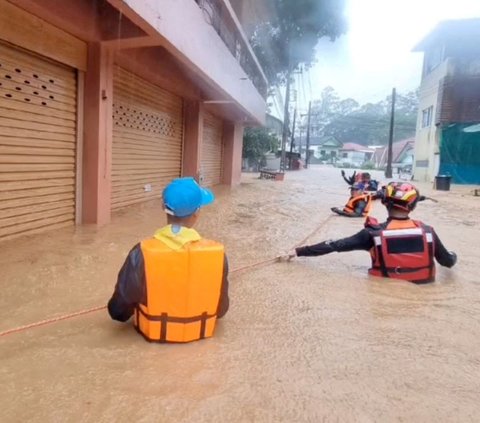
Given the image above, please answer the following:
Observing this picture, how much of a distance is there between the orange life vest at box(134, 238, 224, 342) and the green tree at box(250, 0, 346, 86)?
18345 millimetres

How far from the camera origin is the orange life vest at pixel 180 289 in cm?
266

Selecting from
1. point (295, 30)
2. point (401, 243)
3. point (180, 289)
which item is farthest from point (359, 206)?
point (295, 30)

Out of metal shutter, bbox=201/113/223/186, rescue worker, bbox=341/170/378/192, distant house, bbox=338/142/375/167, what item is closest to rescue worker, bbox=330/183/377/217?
rescue worker, bbox=341/170/378/192

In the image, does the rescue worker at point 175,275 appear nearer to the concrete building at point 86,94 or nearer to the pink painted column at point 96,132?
the concrete building at point 86,94

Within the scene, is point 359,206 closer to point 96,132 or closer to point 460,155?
point 96,132

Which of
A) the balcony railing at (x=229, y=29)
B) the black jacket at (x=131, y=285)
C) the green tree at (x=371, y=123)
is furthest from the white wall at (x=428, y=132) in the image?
the green tree at (x=371, y=123)

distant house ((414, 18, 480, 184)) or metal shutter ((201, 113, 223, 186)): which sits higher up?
distant house ((414, 18, 480, 184))

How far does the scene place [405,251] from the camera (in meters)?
4.37

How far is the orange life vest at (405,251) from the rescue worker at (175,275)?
2147 millimetres

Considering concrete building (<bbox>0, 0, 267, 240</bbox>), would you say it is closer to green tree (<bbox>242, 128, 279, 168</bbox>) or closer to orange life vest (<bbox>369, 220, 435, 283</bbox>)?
orange life vest (<bbox>369, 220, 435, 283</bbox>)

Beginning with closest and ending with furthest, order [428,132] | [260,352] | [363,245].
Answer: [260,352]
[363,245]
[428,132]

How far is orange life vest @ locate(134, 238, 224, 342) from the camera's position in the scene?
2.66 m

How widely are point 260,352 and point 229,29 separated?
11245 millimetres

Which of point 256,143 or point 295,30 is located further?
point 256,143
